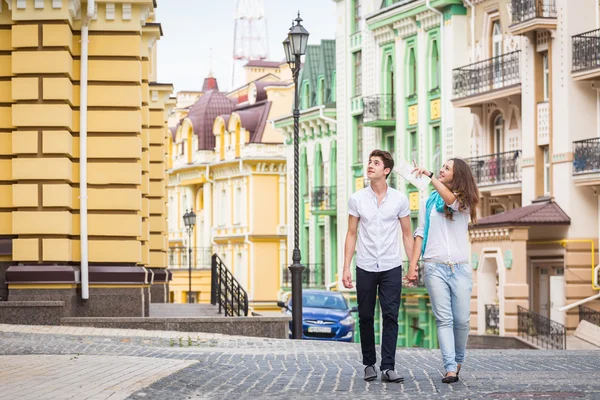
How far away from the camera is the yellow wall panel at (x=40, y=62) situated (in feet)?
83.4

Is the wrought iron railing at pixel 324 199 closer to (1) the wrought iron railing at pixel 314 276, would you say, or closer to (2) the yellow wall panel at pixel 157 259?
(1) the wrought iron railing at pixel 314 276

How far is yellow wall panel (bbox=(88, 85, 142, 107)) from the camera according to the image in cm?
2612

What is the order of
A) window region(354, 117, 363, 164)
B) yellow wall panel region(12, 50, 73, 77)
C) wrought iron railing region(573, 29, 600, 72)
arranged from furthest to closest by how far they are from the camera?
window region(354, 117, 363, 164) → wrought iron railing region(573, 29, 600, 72) → yellow wall panel region(12, 50, 73, 77)

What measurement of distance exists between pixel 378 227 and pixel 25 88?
11.7 m

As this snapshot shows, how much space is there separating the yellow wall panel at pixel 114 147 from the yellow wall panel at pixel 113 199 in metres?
0.50

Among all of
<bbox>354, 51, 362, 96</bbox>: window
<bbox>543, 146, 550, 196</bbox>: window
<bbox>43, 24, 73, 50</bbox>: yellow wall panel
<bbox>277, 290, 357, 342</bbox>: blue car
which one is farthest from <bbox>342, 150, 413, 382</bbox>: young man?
<bbox>354, 51, 362, 96</bbox>: window

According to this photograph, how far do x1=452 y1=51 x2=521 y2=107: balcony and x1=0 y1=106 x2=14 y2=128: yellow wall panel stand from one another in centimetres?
2322

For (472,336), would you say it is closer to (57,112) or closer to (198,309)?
(198,309)

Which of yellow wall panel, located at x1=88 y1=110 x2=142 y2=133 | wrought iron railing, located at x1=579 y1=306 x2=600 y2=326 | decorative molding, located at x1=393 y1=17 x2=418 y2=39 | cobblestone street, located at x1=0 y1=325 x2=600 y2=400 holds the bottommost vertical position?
wrought iron railing, located at x1=579 y1=306 x2=600 y2=326

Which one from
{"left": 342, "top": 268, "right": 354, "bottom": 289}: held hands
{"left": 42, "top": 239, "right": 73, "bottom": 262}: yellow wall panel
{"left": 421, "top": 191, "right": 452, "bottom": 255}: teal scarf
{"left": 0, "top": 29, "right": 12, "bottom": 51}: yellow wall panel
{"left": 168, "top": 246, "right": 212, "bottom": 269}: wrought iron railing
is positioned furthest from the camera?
{"left": 168, "top": 246, "right": 212, "bottom": 269}: wrought iron railing

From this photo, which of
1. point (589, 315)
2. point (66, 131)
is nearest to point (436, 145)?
point (589, 315)

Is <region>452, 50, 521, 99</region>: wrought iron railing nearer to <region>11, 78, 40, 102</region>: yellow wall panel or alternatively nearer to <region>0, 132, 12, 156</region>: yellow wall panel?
<region>0, 132, 12, 156</region>: yellow wall panel

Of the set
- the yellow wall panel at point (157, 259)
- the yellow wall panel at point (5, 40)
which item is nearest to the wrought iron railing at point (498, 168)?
the yellow wall panel at point (157, 259)

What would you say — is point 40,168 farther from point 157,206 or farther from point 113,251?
point 157,206
